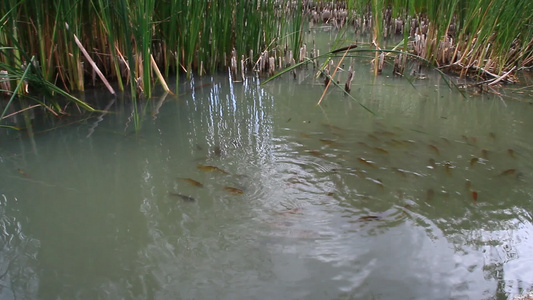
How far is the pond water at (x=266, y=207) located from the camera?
1.40 m

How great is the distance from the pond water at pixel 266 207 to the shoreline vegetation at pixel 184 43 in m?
0.50

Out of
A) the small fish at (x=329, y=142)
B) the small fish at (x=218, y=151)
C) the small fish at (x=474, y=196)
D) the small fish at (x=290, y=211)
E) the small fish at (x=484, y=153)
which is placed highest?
the small fish at (x=329, y=142)

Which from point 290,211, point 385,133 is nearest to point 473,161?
point 385,133

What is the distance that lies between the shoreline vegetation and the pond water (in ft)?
1.65

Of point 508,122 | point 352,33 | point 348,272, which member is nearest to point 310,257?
point 348,272

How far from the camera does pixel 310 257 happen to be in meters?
1.51

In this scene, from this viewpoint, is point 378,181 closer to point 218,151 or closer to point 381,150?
point 381,150

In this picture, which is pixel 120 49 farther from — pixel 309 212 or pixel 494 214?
pixel 494 214

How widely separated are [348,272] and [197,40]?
3039 millimetres

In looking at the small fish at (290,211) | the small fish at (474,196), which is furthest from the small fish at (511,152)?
the small fish at (290,211)

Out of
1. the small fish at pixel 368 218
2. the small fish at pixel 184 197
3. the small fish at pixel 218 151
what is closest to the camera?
the small fish at pixel 368 218

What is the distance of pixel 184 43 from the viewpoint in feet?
12.5

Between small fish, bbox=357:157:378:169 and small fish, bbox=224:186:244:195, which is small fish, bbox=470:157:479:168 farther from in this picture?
small fish, bbox=224:186:244:195

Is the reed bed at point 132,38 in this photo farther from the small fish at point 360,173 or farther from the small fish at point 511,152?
the small fish at point 511,152
